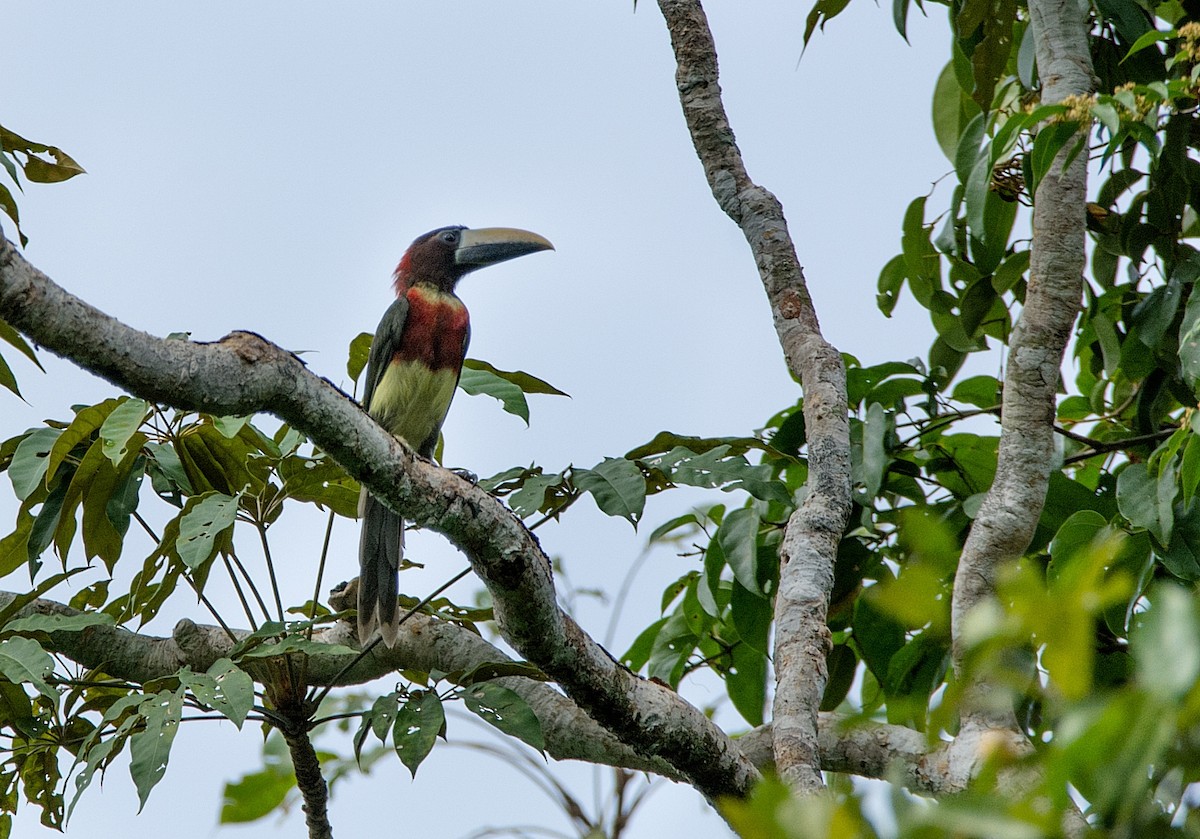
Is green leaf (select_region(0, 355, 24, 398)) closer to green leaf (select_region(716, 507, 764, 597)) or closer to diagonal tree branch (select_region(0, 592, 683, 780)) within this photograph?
diagonal tree branch (select_region(0, 592, 683, 780))

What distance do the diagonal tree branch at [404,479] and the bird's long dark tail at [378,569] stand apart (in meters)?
0.40

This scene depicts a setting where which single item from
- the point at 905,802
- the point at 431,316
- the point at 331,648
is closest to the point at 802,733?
the point at 331,648

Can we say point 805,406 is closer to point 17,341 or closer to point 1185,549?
point 1185,549

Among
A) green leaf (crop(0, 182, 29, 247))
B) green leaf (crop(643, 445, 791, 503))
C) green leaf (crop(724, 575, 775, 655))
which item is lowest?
green leaf (crop(724, 575, 775, 655))

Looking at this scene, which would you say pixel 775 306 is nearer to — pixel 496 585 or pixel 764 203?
pixel 764 203

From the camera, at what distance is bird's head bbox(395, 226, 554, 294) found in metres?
5.19

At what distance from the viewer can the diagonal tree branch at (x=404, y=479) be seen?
1800 millimetres

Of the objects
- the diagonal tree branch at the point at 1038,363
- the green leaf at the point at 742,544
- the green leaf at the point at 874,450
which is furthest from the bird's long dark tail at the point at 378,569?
the diagonal tree branch at the point at 1038,363

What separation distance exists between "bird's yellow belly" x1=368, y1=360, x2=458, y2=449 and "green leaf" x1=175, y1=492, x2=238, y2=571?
194cm

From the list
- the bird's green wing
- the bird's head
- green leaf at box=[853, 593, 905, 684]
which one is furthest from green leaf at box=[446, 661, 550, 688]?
the bird's head

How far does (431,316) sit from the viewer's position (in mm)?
4707

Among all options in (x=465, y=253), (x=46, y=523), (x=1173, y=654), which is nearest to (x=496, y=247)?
(x=465, y=253)

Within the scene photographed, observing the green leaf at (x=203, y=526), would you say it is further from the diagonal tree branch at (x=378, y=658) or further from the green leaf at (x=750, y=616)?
the green leaf at (x=750, y=616)

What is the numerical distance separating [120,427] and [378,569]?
3.77 feet
